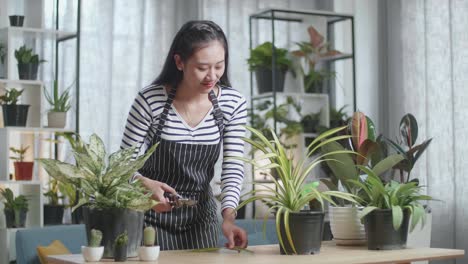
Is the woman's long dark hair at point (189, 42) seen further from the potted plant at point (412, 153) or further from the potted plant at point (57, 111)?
the potted plant at point (57, 111)

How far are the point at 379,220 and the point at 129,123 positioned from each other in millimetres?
808

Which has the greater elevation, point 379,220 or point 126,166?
point 126,166

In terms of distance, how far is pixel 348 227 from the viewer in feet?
8.57

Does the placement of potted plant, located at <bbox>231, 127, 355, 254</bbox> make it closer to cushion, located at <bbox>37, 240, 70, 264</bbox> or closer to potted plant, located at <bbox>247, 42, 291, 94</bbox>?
cushion, located at <bbox>37, 240, 70, 264</bbox>

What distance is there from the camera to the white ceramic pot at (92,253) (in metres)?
2.12

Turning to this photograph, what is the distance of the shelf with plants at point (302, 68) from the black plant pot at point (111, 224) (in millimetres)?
4011

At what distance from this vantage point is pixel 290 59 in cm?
641

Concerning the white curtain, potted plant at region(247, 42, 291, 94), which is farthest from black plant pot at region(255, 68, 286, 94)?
the white curtain

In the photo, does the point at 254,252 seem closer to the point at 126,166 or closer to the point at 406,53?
the point at 126,166

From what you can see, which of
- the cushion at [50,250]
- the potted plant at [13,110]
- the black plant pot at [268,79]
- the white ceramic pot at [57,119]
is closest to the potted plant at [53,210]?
the white ceramic pot at [57,119]

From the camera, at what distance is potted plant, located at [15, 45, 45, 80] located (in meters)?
5.69

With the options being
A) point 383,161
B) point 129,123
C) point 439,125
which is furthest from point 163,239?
point 439,125

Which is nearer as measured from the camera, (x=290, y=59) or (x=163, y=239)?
(x=163, y=239)

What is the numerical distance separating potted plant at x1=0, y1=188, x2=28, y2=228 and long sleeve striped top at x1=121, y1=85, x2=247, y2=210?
2.96m
